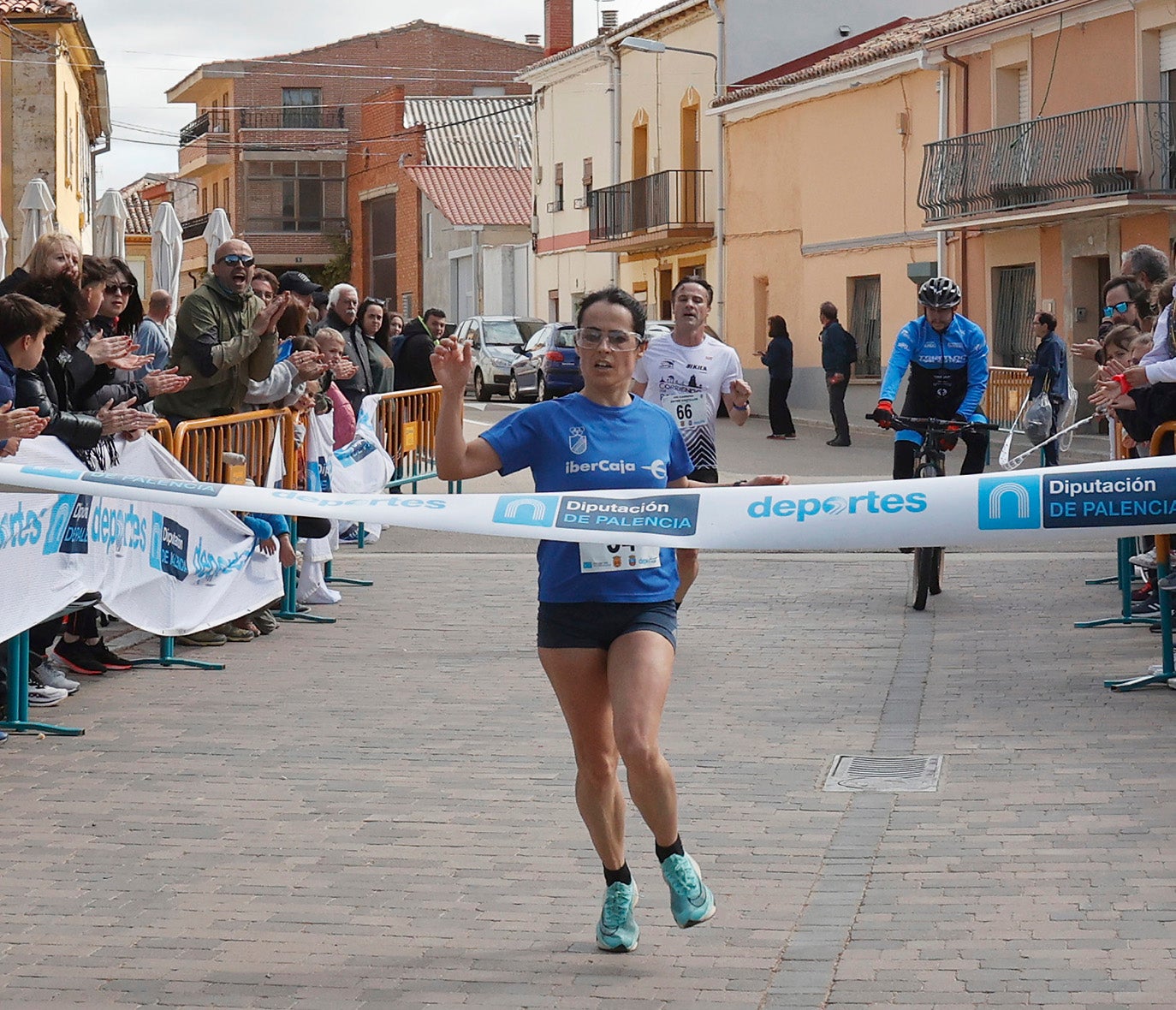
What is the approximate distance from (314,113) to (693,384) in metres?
69.9

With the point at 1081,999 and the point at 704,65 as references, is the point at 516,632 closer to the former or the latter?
the point at 1081,999

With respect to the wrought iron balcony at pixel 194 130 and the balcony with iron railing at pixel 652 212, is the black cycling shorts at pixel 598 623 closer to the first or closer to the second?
the balcony with iron railing at pixel 652 212

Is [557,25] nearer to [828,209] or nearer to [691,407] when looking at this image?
[828,209]

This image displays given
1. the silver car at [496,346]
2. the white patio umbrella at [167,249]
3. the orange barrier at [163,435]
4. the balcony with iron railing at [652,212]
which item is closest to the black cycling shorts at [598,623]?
the orange barrier at [163,435]

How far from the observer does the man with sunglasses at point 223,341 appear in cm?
1090

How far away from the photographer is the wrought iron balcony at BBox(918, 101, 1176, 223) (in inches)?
1152

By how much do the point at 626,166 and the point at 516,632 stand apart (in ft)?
129

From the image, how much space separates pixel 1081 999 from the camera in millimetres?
4824

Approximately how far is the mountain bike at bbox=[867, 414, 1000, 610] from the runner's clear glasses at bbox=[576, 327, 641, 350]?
681 cm

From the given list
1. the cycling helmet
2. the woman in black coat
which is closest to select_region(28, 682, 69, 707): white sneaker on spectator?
the cycling helmet

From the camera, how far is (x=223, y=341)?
11.0m

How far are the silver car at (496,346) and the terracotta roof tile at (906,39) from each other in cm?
696

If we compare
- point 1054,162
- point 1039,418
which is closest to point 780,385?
point 1054,162

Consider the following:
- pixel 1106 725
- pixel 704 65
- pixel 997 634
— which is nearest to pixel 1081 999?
pixel 1106 725
